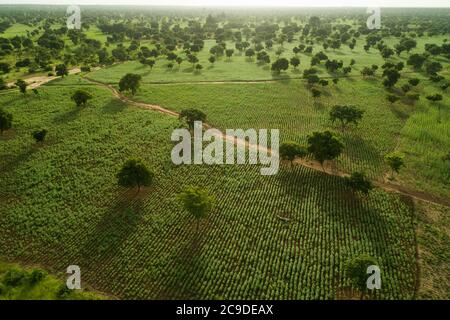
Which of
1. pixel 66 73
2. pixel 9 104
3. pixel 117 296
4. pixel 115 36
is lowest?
pixel 117 296

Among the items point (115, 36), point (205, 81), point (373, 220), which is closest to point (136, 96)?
point (205, 81)

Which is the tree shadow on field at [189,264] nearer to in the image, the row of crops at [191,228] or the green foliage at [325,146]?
the row of crops at [191,228]

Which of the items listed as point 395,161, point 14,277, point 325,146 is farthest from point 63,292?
point 395,161

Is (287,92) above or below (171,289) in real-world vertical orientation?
above

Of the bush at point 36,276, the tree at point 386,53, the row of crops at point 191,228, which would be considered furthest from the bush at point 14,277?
the tree at point 386,53

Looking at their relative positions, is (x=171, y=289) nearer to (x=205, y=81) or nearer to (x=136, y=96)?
(x=136, y=96)

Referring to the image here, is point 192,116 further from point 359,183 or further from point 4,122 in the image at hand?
point 359,183

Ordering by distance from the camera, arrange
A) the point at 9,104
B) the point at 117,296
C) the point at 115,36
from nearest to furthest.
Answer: the point at 117,296, the point at 9,104, the point at 115,36
